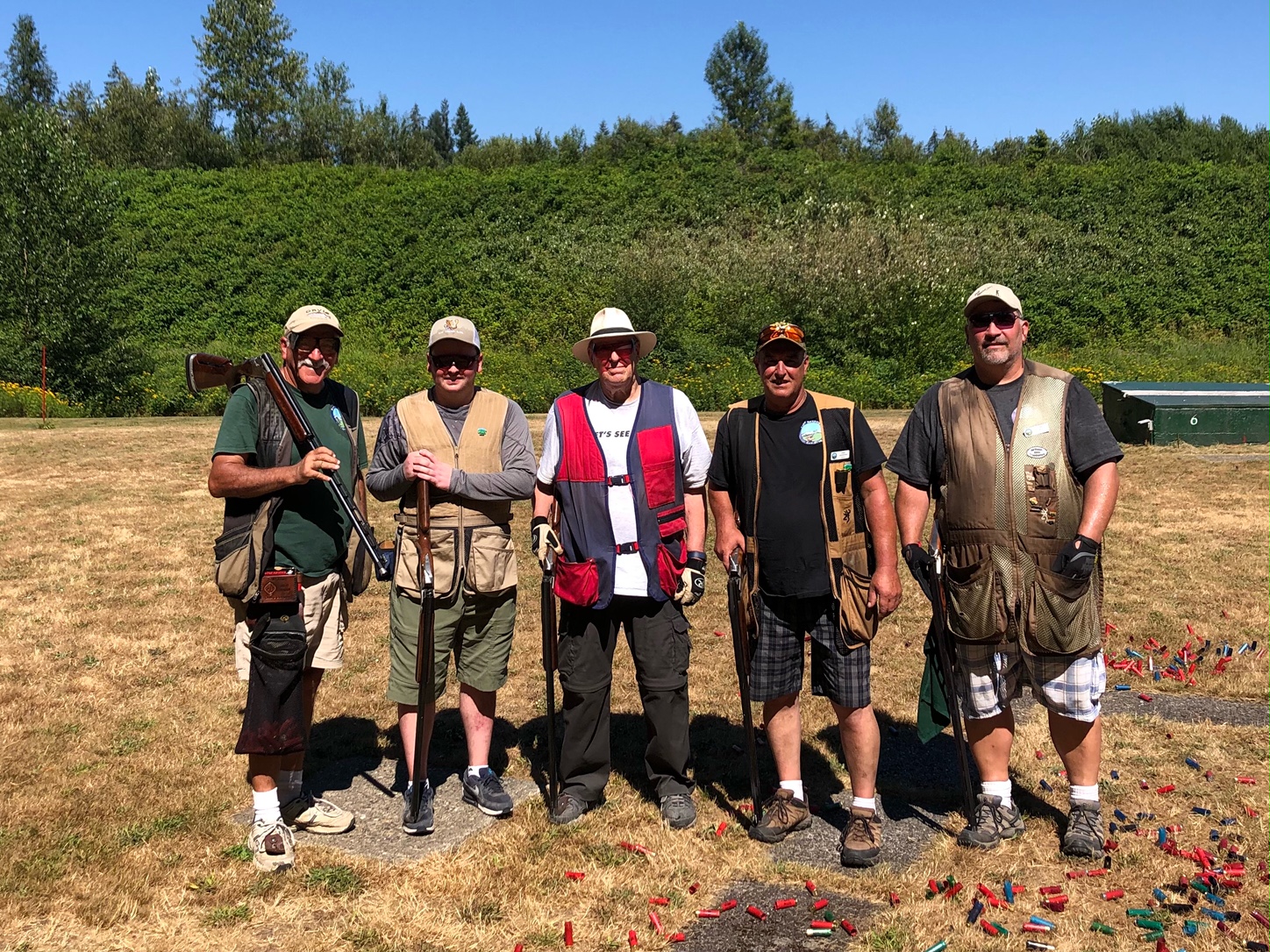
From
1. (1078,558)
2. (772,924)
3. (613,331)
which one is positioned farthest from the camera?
(613,331)

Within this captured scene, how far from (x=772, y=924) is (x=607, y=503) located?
184 cm

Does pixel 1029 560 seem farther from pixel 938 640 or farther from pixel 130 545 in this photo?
pixel 130 545

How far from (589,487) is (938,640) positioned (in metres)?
1.66

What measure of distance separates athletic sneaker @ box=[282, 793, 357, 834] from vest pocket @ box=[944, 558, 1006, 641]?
2.81m

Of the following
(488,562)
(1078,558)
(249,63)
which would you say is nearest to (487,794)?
(488,562)

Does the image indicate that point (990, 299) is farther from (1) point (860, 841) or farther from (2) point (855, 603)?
(1) point (860, 841)

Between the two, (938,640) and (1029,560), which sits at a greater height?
(1029,560)

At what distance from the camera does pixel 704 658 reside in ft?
25.0

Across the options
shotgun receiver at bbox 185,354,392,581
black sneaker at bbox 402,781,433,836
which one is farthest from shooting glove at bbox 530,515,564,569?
black sneaker at bbox 402,781,433,836

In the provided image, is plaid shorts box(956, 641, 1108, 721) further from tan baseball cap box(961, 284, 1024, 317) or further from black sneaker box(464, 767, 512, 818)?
black sneaker box(464, 767, 512, 818)

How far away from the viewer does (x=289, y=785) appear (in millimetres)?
4812

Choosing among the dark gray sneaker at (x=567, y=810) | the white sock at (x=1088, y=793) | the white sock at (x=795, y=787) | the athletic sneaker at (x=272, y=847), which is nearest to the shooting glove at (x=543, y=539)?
the dark gray sneaker at (x=567, y=810)

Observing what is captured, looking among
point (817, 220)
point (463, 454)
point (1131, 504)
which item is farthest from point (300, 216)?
point (463, 454)

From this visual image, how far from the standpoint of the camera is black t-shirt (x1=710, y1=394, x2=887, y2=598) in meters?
4.48
